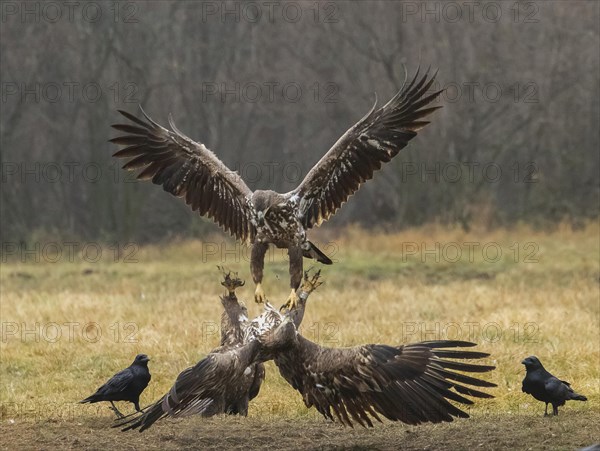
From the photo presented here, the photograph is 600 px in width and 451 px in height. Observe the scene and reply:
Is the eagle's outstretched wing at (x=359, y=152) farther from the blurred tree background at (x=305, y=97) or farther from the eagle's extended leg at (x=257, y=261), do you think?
the blurred tree background at (x=305, y=97)

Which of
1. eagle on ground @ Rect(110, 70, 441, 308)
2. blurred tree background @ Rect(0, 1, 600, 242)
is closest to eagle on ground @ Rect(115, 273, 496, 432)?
eagle on ground @ Rect(110, 70, 441, 308)

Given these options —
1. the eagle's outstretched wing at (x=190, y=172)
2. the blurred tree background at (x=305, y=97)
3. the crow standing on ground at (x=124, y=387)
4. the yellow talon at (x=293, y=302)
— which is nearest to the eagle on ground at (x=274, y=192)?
the eagle's outstretched wing at (x=190, y=172)

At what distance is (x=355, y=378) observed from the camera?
708 centimetres

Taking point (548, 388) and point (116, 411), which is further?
point (116, 411)

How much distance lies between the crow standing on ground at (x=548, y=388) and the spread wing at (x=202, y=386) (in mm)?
2459

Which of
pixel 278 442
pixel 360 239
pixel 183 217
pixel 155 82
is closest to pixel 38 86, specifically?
pixel 155 82

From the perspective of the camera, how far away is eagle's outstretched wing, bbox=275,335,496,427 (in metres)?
7.00

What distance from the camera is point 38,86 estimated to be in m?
30.1

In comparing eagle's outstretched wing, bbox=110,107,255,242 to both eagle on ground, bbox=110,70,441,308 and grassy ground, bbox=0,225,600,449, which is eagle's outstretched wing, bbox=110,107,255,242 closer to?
eagle on ground, bbox=110,70,441,308

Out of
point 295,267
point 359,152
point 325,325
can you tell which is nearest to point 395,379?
point 295,267

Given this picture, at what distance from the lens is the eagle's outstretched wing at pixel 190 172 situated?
9.67 meters

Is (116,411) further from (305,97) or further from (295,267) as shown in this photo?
(305,97)

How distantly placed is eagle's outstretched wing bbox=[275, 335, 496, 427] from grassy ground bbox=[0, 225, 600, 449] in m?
0.58

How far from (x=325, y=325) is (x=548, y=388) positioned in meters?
5.19
